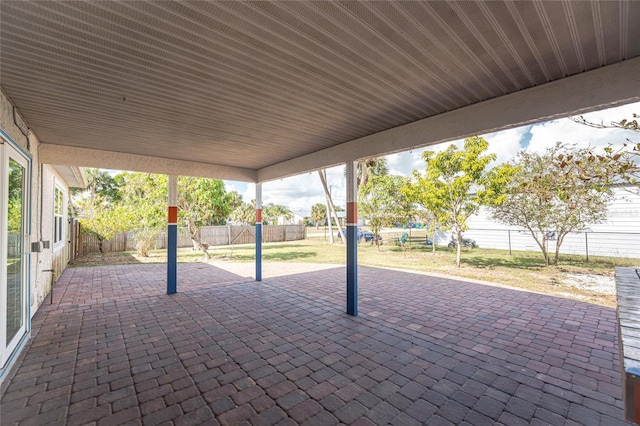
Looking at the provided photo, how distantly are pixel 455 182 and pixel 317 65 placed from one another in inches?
302

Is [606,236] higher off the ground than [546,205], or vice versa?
[546,205]

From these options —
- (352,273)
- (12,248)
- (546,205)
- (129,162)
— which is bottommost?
(352,273)

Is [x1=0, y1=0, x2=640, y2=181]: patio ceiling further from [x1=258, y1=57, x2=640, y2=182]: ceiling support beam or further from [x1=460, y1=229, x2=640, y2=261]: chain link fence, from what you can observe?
[x1=460, y1=229, x2=640, y2=261]: chain link fence

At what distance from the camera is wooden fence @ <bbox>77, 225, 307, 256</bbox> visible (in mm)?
13594

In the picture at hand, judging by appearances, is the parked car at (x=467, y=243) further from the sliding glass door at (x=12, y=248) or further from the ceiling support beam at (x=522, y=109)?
the sliding glass door at (x=12, y=248)

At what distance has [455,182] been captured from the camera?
8.95 metres

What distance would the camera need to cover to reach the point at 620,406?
2.39 m

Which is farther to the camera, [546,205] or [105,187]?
[105,187]

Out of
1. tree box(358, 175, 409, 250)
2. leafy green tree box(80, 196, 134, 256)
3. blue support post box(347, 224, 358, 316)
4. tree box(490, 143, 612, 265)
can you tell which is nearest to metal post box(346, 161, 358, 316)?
blue support post box(347, 224, 358, 316)

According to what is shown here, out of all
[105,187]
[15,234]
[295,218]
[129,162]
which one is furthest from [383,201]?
[295,218]

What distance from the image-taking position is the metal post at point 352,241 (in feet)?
16.0

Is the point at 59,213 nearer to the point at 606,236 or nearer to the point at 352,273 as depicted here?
the point at 352,273

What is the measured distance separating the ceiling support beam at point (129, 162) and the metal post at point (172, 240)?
353 mm

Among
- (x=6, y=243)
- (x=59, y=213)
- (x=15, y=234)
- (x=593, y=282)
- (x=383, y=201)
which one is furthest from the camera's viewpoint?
(x=383, y=201)
